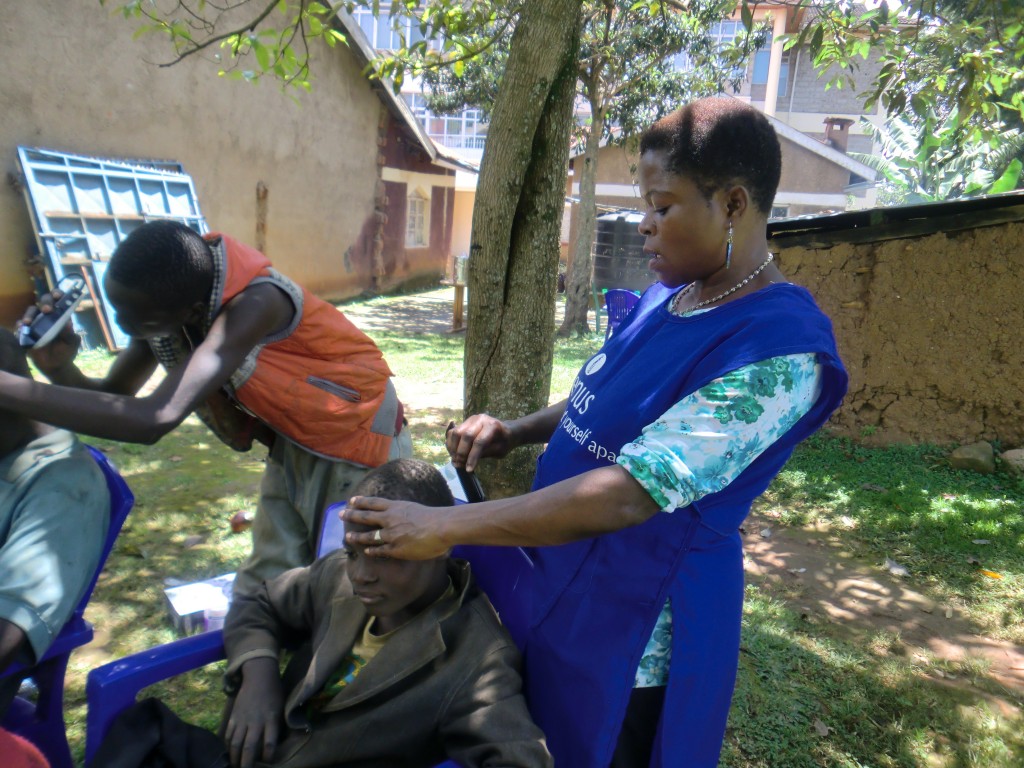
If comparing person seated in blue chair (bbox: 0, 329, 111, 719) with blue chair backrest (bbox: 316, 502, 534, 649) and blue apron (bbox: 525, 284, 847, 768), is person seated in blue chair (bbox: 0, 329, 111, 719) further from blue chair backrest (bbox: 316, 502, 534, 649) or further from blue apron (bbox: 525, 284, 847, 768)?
blue apron (bbox: 525, 284, 847, 768)

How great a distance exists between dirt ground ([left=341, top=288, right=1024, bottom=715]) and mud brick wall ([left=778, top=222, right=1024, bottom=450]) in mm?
1621

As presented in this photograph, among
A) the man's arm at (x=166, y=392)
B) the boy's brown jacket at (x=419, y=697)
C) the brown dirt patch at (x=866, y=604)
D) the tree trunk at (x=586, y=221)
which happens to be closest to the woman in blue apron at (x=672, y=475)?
the boy's brown jacket at (x=419, y=697)

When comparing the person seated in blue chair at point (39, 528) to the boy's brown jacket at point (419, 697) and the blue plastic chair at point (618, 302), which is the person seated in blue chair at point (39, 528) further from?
the blue plastic chair at point (618, 302)

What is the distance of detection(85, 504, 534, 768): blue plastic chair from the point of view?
1.72 m

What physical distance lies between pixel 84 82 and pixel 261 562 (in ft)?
26.1

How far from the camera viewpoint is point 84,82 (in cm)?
863

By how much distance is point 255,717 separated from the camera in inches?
67.4

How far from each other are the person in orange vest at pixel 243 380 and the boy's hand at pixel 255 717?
62 cm

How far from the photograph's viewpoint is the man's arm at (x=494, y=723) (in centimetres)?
149

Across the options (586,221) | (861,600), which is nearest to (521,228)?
(861,600)

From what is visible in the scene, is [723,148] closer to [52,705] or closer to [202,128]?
[52,705]

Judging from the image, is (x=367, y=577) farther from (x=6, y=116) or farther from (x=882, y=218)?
(x=6, y=116)

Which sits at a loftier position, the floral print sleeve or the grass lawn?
the floral print sleeve

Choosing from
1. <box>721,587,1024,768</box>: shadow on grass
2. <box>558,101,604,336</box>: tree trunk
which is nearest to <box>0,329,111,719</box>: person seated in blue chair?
<box>721,587,1024,768</box>: shadow on grass
